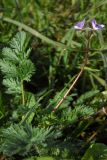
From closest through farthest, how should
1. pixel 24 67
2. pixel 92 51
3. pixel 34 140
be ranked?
pixel 34 140 → pixel 24 67 → pixel 92 51

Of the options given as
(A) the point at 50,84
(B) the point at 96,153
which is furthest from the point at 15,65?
(B) the point at 96,153

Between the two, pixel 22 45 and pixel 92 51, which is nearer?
pixel 22 45

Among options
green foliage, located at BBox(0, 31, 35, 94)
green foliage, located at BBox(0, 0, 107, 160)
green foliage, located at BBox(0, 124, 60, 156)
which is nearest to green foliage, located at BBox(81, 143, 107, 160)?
green foliage, located at BBox(0, 0, 107, 160)

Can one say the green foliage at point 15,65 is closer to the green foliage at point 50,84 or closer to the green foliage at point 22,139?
the green foliage at point 50,84

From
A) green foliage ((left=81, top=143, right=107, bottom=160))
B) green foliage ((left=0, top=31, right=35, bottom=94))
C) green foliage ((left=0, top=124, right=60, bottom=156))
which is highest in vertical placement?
green foliage ((left=0, top=31, right=35, bottom=94))

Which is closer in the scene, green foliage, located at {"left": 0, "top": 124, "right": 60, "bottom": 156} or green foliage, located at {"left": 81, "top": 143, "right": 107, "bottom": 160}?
green foliage, located at {"left": 0, "top": 124, "right": 60, "bottom": 156}

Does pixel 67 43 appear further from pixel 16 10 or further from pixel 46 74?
pixel 16 10

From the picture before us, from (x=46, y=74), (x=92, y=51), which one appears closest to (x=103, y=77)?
(x=92, y=51)

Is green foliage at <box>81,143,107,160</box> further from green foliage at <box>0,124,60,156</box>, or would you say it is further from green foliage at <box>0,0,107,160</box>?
green foliage at <box>0,124,60,156</box>

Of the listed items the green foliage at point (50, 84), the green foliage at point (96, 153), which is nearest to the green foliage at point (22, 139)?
the green foliage at point (50, 84)

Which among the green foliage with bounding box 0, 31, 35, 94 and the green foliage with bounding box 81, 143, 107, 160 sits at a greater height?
the green foliage with bounding box 0, 31, 35, 94

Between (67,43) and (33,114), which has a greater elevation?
(67,43)
